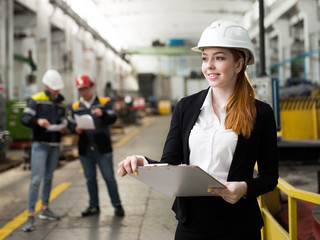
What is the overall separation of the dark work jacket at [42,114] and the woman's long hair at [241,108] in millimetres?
3360

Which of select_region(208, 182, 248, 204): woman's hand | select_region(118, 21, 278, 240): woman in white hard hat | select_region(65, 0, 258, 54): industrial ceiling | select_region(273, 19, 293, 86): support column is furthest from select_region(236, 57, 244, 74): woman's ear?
select_region(273, 19, 293, 86): support column

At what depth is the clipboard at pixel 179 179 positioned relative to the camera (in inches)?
55.7

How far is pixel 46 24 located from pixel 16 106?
461 centimetres

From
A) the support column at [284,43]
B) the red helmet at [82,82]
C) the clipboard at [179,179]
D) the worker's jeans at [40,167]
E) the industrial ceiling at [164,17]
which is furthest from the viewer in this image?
the industrial ceiling at [164,17]

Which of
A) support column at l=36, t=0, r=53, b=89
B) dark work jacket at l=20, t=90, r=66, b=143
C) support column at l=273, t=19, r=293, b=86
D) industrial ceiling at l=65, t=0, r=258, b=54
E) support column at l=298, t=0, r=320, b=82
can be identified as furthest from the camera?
industrial ceiling at l=65, t=0, r=258, b=54

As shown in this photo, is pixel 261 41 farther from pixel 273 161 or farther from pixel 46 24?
pixel 46 24

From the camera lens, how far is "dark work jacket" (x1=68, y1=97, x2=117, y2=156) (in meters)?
4.79

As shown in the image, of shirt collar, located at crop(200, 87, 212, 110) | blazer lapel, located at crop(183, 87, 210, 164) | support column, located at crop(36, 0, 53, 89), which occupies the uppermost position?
support column, located at crop(36, 0, 53, 89)

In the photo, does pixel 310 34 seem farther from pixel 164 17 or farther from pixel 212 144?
pixel 212 144

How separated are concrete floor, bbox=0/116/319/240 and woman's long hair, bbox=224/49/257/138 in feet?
8.81

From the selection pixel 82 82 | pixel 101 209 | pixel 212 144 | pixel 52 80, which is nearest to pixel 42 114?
pixel 52 80

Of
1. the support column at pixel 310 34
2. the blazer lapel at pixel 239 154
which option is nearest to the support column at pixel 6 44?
the blazer lapel at pixel 239 154

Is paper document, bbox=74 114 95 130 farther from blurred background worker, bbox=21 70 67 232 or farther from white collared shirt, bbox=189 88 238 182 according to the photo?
white collared shirt, bbox=189 88 238 182

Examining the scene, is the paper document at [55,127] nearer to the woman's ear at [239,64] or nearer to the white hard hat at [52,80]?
the white hard hat at [52,80]
